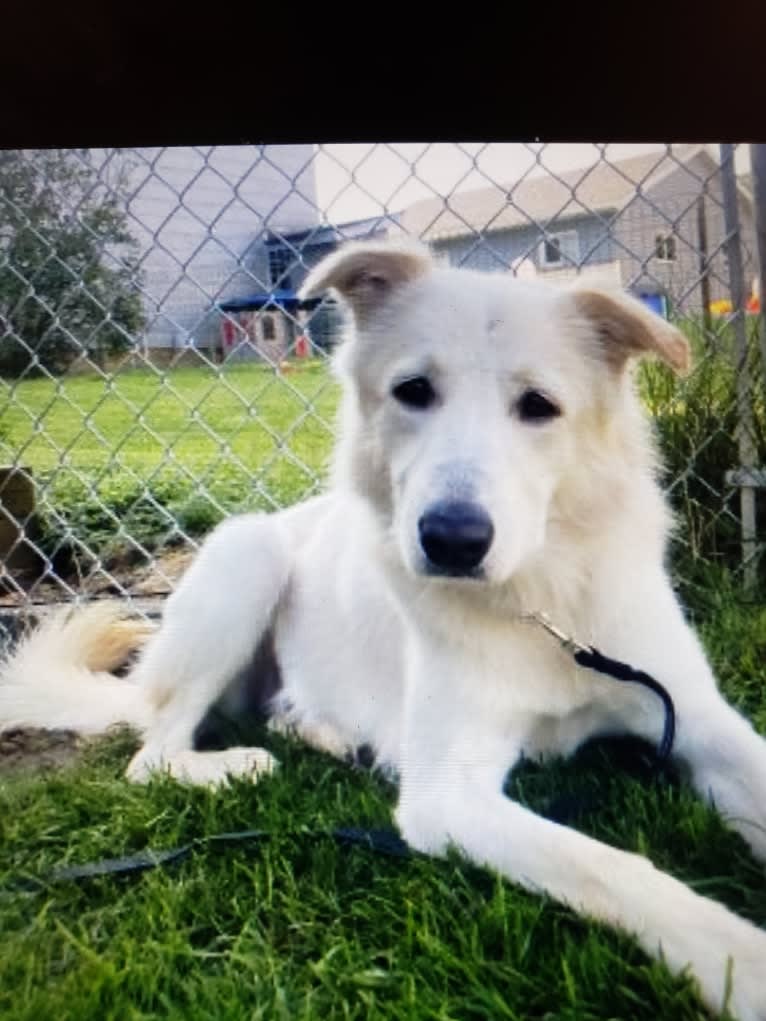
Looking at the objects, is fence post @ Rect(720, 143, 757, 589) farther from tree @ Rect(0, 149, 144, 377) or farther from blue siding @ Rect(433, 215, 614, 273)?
tree @ Rect(0, 149, 144, 377)

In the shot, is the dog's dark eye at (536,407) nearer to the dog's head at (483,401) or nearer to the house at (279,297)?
the dog's head at (483,401)

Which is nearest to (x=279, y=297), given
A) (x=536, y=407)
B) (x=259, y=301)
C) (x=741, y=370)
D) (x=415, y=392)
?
(x=259, y=301)

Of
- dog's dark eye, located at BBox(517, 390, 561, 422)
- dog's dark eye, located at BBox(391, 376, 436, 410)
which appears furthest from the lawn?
dog's dark eye, located at BBox(517, 390, 561, 422)

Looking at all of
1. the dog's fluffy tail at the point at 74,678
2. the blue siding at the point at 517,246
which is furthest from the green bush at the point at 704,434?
the dog's fluffy tail at the point at 74,678

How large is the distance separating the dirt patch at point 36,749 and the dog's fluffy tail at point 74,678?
0.04 feet

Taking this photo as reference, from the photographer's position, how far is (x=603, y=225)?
1.03 meters

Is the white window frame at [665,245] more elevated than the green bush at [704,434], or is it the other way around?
the white window frame at [665,245]

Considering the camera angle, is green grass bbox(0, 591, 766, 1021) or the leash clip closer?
green grass bbox(0, 591, 766, 1021)

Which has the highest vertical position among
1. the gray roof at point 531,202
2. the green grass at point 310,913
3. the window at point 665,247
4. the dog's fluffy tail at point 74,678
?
the gray roof at point 531,202

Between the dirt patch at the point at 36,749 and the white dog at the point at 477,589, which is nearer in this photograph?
the white dog at the point at 477,589

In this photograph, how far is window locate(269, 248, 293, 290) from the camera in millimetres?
1035

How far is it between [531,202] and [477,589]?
358mm

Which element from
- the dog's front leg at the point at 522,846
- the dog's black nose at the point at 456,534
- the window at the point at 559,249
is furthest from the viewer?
the window at the point at 559,249

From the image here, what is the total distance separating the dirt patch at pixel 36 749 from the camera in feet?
3.50
